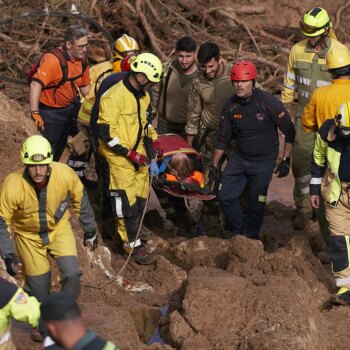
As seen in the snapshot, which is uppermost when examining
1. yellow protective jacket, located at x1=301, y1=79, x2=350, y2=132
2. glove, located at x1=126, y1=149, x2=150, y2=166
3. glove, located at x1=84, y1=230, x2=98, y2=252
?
yellow protective jacket, located at x1=301, y1=79, x2=350, y2=132

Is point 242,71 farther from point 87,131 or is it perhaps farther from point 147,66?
point 87,131

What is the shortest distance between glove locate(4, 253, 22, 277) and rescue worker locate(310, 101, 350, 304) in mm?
3148

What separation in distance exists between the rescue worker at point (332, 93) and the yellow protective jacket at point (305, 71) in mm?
606

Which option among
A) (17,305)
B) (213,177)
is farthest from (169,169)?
(17,305)

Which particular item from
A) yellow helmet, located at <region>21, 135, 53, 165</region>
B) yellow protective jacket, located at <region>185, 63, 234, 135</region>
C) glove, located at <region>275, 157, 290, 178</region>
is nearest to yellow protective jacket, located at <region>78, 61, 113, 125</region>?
yellow protective jacket, located at <region>185, 63, 234, 135</region>

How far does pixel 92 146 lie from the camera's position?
36.8 ft

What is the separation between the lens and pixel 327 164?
30.0 ft

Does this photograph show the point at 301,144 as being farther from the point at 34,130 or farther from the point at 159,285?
the point at 34,130

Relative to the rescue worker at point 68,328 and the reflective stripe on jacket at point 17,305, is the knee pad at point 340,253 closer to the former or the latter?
the reflective stripe on jacket at point 17,305

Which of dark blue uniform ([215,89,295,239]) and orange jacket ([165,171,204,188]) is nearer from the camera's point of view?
dark blue uniform ([215,89,295,239])

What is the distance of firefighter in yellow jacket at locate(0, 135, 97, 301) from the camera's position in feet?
25.3

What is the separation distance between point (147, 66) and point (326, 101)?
1.90 metres

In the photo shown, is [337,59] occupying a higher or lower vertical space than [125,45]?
higher

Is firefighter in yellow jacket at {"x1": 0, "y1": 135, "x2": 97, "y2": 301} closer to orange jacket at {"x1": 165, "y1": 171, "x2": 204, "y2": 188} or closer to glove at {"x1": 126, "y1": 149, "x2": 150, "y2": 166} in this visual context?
glove at {"x1": 126, "y1": 149, "x2": 150, "y2": 166}
